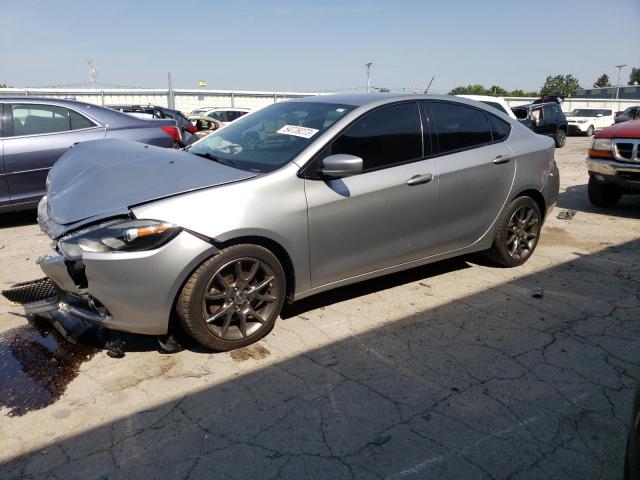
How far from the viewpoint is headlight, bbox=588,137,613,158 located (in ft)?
23.5

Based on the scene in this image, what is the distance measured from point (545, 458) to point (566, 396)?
0.62 metres

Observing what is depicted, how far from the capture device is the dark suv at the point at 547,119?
17516 millimetres

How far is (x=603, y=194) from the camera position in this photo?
7.79m

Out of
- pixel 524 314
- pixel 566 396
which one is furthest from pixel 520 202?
pixel 566 396

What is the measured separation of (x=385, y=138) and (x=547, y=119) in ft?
53.6

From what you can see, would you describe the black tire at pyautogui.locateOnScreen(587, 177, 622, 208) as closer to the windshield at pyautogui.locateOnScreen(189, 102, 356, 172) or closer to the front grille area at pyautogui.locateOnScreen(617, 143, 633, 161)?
the front grille area at pyautogui.locateOnScreen(617, 143, 633, 161)

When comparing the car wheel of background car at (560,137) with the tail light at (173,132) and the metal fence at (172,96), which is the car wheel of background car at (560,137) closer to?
the metal fence at (172,96)

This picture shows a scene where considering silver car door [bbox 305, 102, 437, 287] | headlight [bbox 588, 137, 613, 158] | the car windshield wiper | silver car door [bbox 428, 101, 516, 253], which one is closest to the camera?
silver car door [bbox 305, 102, 437, 287]

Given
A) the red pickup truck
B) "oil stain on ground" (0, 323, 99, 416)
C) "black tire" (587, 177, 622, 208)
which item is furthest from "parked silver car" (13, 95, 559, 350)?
"black tire" (587, 177, 622, 208)

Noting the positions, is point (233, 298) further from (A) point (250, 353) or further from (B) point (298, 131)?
(B) point (298, 131)

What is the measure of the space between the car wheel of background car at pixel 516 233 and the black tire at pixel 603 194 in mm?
3313

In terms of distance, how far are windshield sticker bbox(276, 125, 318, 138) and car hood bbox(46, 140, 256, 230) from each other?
0.58 metres

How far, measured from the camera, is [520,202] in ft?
15.9

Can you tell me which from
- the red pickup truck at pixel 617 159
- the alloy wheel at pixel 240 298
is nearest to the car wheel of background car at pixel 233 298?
the alloy wheel at pixel 240 298
